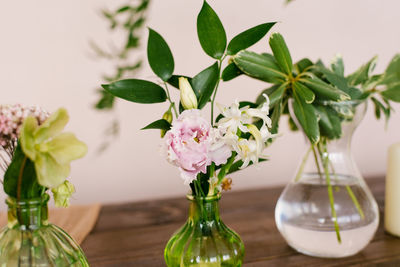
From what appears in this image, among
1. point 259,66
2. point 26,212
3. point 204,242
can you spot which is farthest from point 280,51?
point 26,212

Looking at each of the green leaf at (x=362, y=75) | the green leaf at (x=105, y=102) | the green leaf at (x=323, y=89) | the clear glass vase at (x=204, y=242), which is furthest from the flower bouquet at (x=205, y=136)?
the green leaf at (x=105, y=102)

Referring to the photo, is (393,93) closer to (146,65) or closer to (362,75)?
(362,75)

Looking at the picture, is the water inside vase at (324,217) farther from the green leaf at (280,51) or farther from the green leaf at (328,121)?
the green leaf at (280,51)

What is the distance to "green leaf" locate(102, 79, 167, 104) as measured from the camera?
0.50m

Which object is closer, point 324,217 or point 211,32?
point 211,32

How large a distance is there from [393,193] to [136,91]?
538mm

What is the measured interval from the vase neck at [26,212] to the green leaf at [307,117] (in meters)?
0.35

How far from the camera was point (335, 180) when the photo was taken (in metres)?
0.67

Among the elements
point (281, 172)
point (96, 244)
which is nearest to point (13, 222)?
point (96, 244)

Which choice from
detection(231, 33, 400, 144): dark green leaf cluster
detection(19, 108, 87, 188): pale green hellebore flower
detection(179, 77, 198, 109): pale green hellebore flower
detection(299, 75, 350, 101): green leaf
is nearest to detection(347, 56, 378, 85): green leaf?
detection(231, 33, 400, 144): dark green leaf cluster

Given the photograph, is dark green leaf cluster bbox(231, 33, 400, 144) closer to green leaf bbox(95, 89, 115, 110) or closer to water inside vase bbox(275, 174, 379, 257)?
water inside vase bbox(275, 174, 379, 257)

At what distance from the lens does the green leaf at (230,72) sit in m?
0.57

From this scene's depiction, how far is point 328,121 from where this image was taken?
614mm

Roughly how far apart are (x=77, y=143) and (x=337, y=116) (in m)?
0.41
